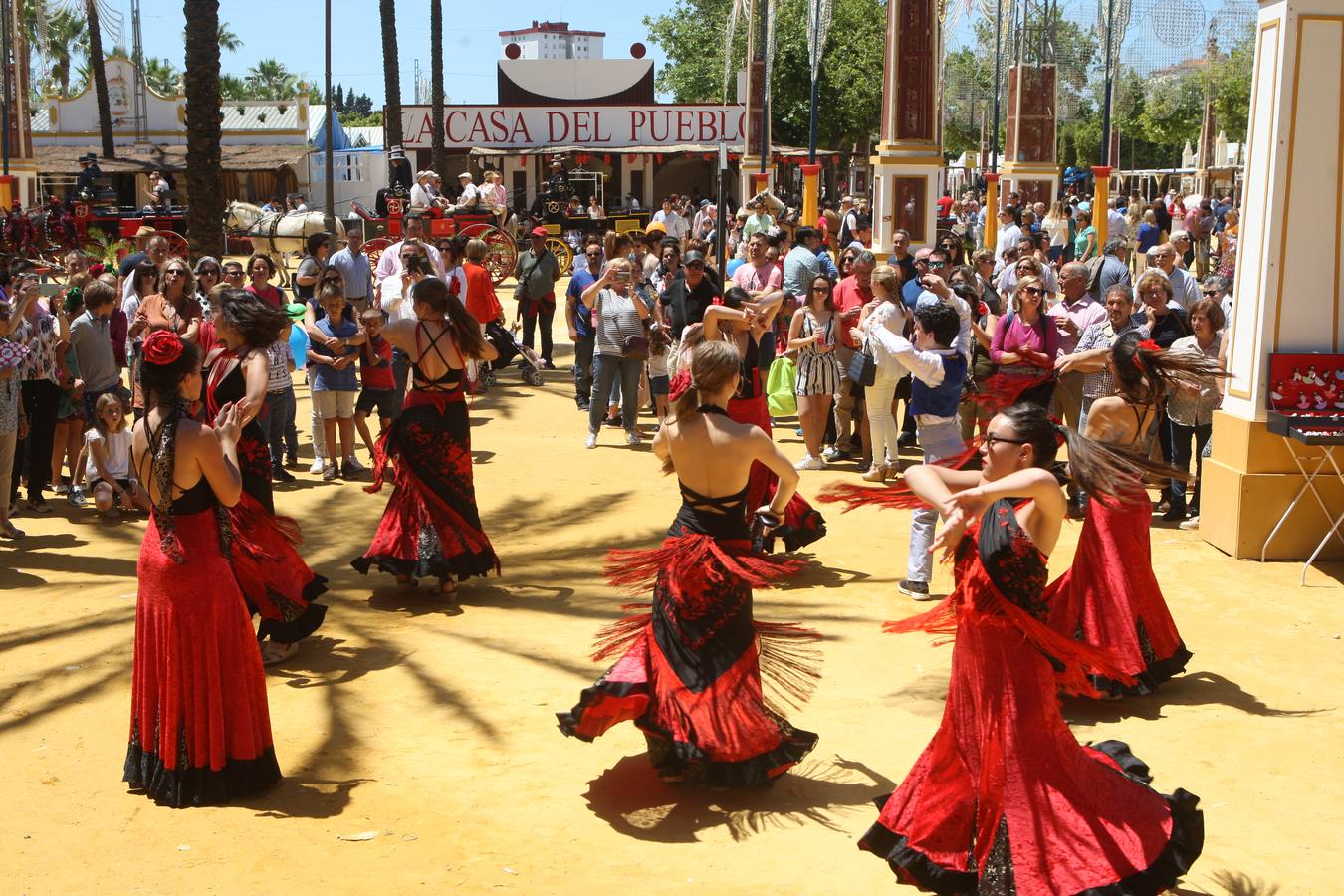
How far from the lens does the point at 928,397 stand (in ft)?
26.4

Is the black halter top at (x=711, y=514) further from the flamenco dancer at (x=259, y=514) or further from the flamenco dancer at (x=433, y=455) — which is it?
the flamenco dancer at (x=433, y=455)

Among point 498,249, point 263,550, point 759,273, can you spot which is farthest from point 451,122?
point 263,550

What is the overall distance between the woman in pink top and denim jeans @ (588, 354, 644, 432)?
4.01m

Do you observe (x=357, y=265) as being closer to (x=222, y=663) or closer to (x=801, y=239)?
(x=801, y=239)

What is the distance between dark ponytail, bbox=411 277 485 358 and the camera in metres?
7.59

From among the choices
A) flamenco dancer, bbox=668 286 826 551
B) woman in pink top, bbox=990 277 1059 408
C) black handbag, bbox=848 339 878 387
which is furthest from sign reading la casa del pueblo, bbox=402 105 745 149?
flamenco dancer, bbox=668 286 826 551

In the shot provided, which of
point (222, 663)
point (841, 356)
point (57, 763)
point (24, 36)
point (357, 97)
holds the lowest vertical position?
point (57, 763)

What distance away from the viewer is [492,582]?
8461 mm

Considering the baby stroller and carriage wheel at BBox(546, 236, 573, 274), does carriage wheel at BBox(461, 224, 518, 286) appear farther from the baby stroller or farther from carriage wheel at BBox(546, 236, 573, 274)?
the baby stroller

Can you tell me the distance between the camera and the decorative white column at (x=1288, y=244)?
8.63 m

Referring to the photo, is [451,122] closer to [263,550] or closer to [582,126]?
[582,126]

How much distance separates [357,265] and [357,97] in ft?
592

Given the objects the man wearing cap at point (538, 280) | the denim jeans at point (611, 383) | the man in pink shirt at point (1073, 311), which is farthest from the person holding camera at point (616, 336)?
the man in pink shirt at point (1073, 311)

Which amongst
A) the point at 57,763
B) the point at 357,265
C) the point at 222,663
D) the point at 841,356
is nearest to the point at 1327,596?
the point at 841,356
